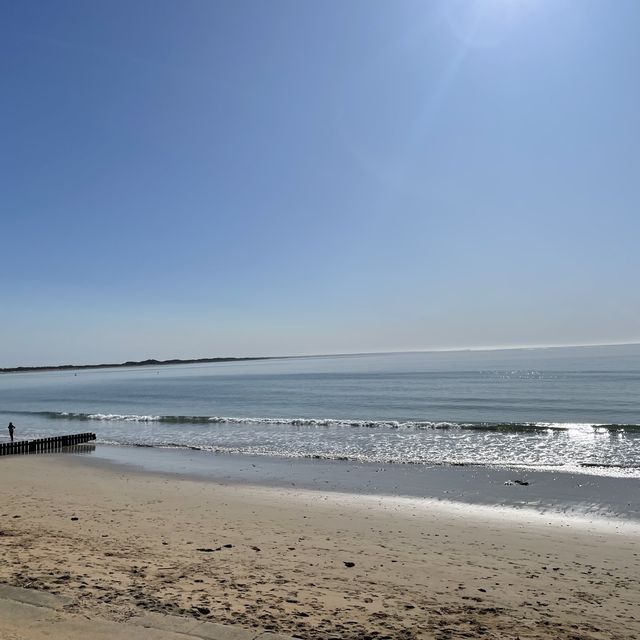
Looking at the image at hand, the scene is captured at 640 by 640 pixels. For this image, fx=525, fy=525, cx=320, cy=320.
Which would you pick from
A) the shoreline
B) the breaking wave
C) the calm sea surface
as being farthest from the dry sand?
the breaking wave

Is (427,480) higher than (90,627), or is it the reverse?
(90,627)

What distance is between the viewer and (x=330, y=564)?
8.90 meters

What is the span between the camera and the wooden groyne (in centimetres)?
2667

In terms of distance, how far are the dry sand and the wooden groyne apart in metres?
13.3

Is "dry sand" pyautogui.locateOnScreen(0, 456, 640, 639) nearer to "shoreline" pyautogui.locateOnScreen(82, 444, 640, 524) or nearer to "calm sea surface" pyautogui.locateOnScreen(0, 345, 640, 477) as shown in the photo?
"shoreline" pyautogui.locateOnScreen(82, 444, 640, 524)

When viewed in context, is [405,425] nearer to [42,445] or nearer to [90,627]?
[42,445]

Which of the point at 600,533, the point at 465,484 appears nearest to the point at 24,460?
the point at 465,484

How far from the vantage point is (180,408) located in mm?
53688

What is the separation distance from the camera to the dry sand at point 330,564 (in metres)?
6.32

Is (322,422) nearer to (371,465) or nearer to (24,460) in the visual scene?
(371,465)

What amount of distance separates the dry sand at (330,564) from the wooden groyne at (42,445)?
13.3 metres

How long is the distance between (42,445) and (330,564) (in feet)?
80.9

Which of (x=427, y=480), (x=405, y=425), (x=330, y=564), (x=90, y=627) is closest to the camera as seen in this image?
(x=90, y=627)

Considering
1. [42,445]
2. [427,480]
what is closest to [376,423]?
[427,480]
